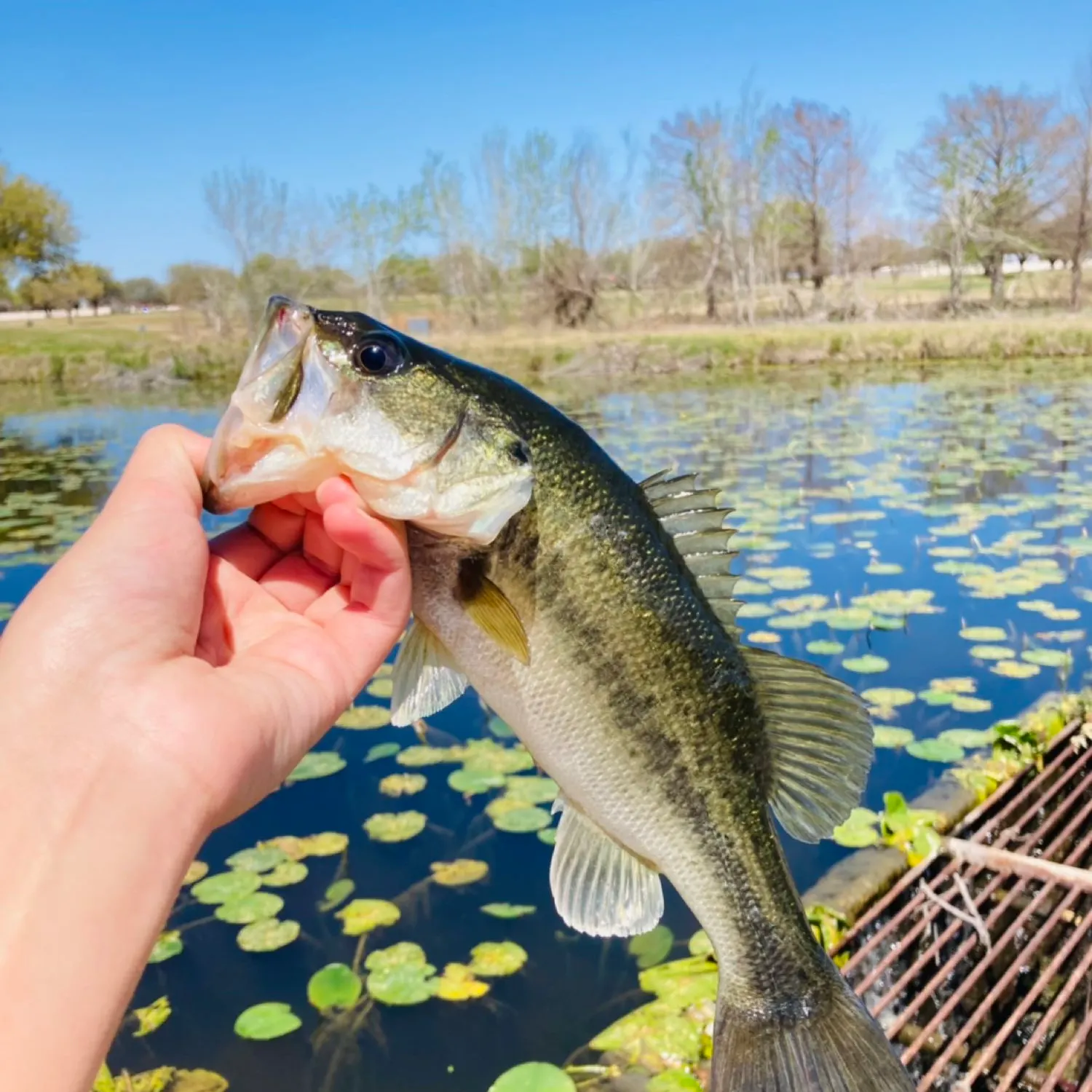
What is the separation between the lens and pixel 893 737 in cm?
472

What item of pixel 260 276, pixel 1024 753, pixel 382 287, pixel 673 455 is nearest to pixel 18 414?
pixel 260 276

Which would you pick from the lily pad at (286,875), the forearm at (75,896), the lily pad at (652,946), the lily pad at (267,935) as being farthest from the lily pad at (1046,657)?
the forearm at (75,896)

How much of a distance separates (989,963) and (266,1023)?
2304mm

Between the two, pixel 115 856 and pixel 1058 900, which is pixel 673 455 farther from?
pixel 115 856

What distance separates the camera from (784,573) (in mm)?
7270

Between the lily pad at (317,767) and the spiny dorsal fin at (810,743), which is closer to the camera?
the spiny dorsal fin at (810,743)

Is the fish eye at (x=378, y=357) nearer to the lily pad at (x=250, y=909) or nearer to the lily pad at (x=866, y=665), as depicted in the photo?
the lily pad at (x=250, y=909)

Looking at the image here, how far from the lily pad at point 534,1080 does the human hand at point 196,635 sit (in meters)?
1.42

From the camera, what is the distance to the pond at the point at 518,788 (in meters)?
3.22

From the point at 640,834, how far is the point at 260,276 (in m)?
34.4

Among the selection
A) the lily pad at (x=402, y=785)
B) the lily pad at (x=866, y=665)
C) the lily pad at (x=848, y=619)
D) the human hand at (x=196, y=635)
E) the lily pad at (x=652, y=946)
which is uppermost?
the human hand at (x=196, y=635)

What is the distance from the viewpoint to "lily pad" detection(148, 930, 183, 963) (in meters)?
3.58

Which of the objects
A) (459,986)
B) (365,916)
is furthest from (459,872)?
(459,986)

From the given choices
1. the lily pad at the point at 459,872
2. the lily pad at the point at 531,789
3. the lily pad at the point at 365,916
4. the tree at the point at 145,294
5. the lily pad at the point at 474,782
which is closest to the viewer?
the lily pad at the point at 365,916
